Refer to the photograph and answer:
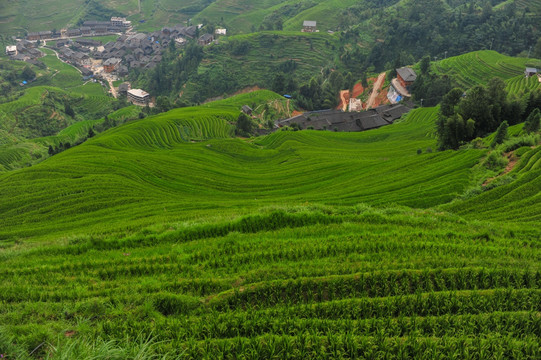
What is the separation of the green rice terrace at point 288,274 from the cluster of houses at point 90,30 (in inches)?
7192

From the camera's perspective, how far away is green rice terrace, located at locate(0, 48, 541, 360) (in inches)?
288

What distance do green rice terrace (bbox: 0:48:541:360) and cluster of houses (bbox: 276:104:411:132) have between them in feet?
149

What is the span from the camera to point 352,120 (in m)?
71.1

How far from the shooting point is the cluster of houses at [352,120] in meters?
68.2

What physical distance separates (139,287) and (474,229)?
567 inches

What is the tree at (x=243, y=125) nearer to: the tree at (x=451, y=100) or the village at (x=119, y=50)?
the tree at (x=451, y=100)

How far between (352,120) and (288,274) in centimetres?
6609

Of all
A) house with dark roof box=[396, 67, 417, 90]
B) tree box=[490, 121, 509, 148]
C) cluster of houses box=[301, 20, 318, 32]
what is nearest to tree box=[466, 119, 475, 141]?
tree box=[490, 121, 509, 148]

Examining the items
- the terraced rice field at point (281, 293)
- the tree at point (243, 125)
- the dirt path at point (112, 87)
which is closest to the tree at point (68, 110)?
the dirt path at point (112, 87)

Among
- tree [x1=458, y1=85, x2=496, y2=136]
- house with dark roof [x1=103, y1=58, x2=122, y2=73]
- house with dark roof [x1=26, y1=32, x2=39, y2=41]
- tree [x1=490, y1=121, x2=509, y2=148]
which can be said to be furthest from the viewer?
house with dark roof [x1=26, y1=32, x2=39, y2=41]

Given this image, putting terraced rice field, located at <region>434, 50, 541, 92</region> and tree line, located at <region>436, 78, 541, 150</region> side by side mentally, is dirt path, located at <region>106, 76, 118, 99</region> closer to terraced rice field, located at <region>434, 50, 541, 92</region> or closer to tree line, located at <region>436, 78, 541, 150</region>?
terraced rice field, located at <region>434, 50, 541, 92</region>

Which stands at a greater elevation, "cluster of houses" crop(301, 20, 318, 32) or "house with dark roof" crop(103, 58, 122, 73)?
"cluster of houses" crop(301, 20, 318, 32)

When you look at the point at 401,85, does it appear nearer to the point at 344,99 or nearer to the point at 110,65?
the point at 344,99

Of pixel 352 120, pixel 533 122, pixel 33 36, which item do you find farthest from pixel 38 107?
pixel 533 122
